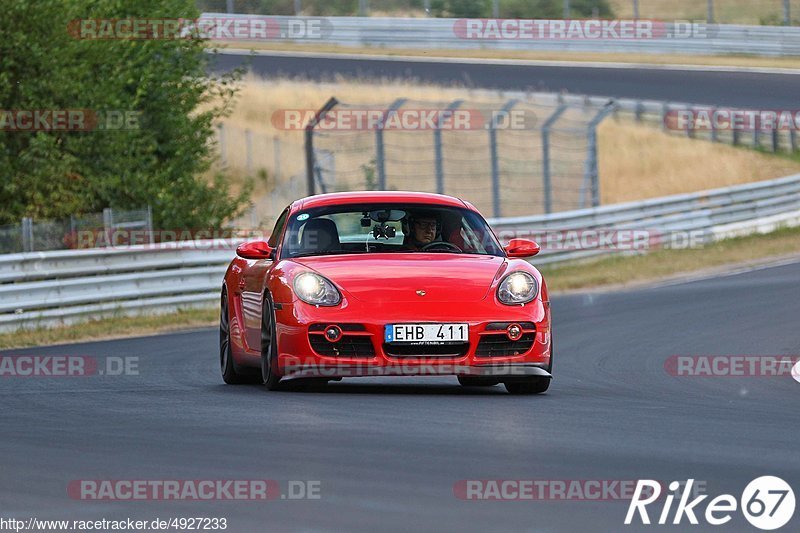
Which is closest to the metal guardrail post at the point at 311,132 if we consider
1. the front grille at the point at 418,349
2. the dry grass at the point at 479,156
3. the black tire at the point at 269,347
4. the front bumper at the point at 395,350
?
the dry grass at the point at 479,156

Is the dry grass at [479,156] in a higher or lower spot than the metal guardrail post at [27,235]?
lower

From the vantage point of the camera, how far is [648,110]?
3981 centimetres

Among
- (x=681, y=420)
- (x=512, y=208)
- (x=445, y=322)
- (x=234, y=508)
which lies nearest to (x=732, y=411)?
(x=681, y=420)

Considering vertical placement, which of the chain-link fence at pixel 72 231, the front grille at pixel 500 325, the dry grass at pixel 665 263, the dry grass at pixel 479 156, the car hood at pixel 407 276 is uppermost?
the car hood at pixel 407 276

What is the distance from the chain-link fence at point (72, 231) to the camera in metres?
18.5

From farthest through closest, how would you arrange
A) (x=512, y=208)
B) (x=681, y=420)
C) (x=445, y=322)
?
(x=512, y=208) → (x=445, y=322) → (x=681, y=420)

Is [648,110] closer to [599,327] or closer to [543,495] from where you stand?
[599,327]

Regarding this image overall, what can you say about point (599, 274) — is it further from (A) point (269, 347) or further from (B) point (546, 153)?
(A) point (269, 347)

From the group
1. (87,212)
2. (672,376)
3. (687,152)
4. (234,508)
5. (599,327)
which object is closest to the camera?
(234,508)

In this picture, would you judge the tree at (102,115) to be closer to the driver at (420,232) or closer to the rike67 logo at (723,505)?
the driver at (420,232)

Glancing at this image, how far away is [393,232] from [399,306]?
1.15m

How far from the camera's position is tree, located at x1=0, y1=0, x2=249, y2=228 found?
2217 cm

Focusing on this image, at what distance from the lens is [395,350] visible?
30.9 ft

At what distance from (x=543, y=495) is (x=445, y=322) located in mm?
3403
